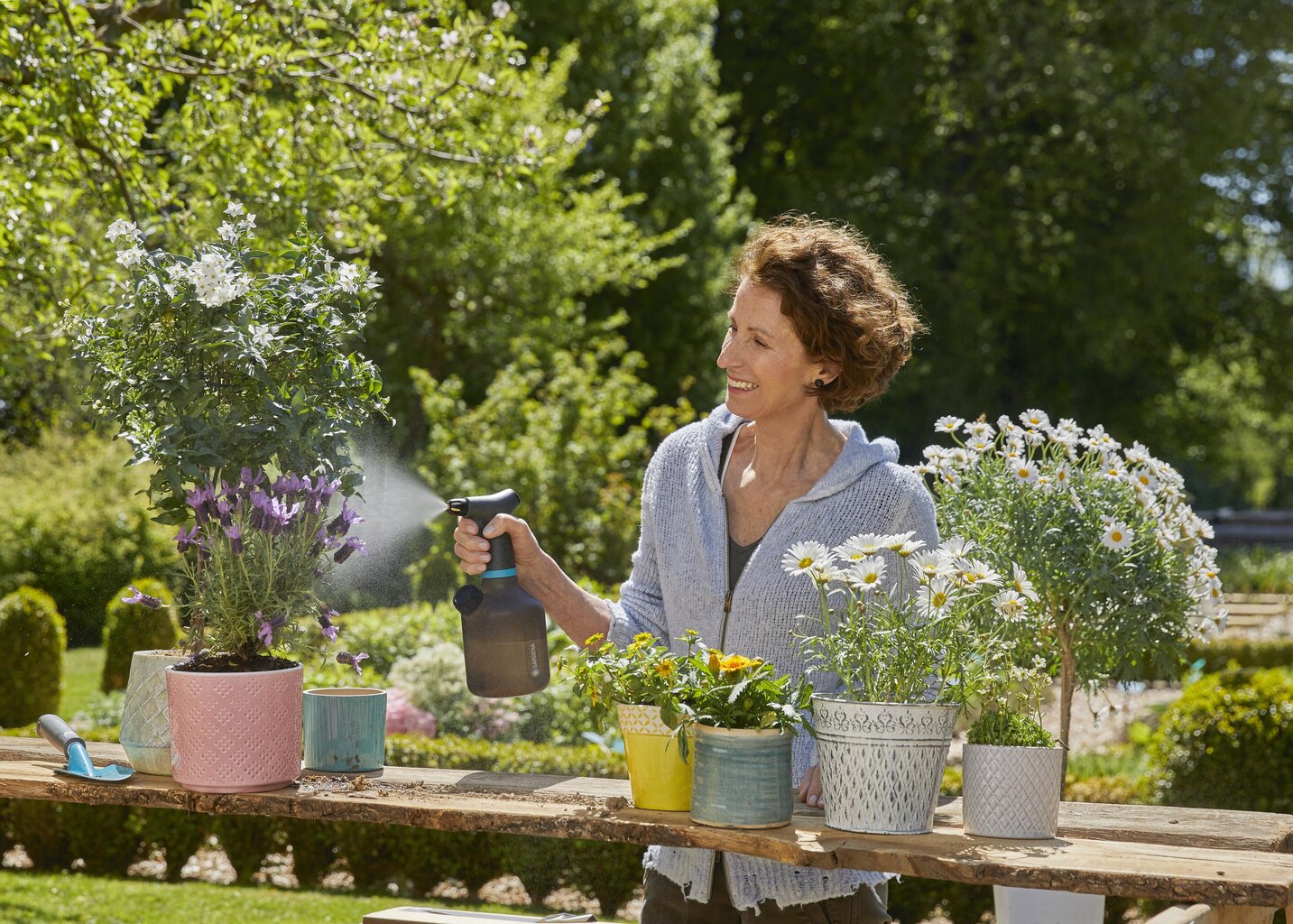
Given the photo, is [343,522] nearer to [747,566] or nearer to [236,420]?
[236,420]

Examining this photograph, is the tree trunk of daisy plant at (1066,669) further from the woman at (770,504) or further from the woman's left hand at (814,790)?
the woman's left hand at (814,790)

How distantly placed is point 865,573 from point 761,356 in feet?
1.93

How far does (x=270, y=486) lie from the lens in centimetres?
218

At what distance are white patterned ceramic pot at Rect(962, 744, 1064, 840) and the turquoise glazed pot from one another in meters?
0.27

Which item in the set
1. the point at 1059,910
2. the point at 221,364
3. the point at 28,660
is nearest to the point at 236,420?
the point at 221,364

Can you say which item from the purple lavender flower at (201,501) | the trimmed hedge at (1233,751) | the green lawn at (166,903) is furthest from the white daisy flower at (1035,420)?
the green lawn at (166,903)

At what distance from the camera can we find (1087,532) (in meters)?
3.49

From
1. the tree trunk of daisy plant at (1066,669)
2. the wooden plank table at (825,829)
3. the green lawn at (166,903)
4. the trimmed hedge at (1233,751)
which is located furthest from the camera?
the trimmed hedge at (1233,751)

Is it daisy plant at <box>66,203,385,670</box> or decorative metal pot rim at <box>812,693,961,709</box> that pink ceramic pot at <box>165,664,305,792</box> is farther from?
decorative metal pot rim at <box>812,693,961,709</box>

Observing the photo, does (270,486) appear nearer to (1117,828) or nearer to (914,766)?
(914,766)

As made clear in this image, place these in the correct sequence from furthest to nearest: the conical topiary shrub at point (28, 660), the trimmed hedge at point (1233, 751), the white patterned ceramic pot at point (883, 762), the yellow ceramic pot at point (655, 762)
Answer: the conical topiary shrub at point (28, 660) < the trimmed hedge at point (1233, 751) < the yellow ceramic pot at point (655, 762) < the white patterned ceramic pot at point (883, 762)

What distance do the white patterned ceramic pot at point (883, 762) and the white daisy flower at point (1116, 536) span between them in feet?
5.53

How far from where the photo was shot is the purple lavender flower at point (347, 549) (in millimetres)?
2200

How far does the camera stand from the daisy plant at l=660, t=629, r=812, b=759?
6.15ft
